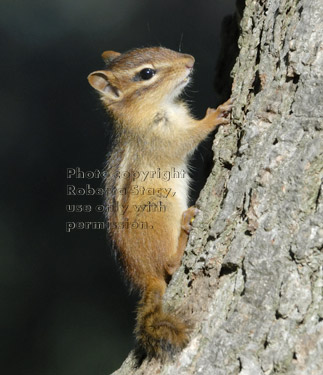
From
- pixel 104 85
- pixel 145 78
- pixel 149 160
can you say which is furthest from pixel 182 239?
pixel 104 85

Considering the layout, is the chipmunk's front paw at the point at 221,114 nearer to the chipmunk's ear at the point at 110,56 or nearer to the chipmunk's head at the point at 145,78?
the chipmunk's head at the point at 145,78

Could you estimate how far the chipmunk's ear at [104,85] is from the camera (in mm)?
4031

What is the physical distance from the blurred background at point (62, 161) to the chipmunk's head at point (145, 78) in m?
1.61

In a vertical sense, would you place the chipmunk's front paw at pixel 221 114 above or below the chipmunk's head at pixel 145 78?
below

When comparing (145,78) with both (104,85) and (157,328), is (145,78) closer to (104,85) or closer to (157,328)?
(104,85)

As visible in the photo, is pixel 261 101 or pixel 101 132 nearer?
pixel 261 101

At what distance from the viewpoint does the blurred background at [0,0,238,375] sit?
598 centimetres

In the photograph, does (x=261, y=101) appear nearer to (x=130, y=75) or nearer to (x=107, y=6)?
(x=130, y=75)

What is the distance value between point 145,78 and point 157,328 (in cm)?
178

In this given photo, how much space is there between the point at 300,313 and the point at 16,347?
4357 millimetres

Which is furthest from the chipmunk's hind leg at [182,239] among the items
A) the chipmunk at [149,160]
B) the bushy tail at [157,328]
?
the bushy tail at [157,328]

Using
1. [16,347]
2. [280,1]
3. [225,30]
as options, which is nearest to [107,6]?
[225,30]

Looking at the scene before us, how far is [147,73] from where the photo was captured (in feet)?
12.9

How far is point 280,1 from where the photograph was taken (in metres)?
2.94
